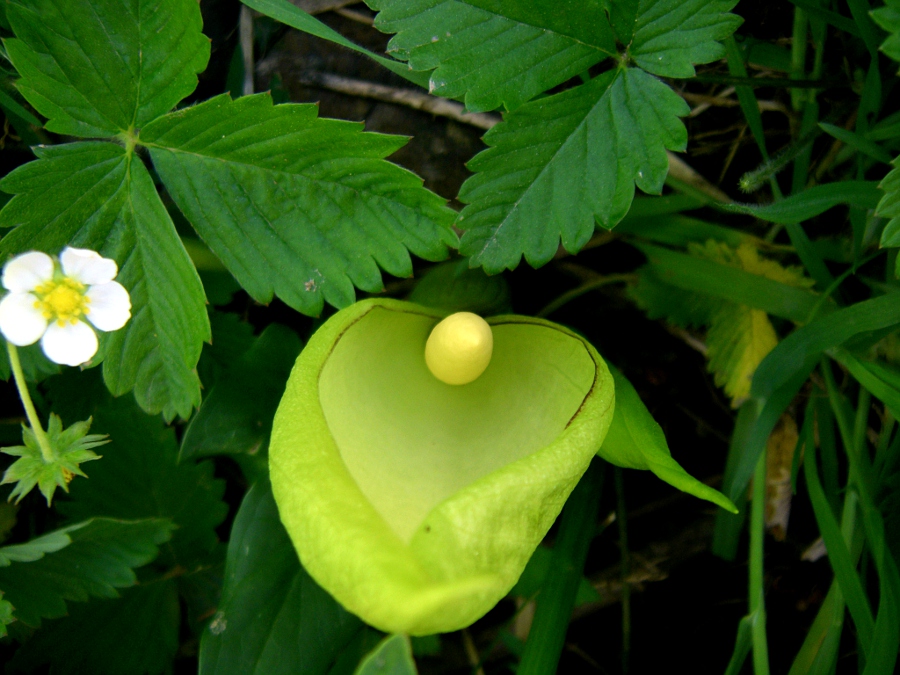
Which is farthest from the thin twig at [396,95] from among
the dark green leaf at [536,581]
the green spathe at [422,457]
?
the dark green leaf at [536,581]

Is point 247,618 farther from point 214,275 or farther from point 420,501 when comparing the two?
point 214,275

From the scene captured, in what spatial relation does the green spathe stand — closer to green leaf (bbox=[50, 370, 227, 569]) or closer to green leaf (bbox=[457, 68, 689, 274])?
green leaf (bbox=[457, 68, 689, 274])

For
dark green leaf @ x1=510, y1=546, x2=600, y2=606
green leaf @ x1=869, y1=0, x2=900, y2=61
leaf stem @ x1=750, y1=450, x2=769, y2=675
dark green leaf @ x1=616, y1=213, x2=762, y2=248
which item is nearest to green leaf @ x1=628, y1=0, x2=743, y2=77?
green leaf @ x1=869, y1=0, x2=900, y2=61

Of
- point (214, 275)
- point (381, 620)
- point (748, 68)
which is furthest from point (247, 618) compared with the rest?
point (748, 68)

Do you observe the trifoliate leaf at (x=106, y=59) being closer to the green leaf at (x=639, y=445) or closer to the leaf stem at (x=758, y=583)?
the green leaf at (x=639, y=445)

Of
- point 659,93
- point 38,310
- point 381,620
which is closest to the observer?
point 381,620
